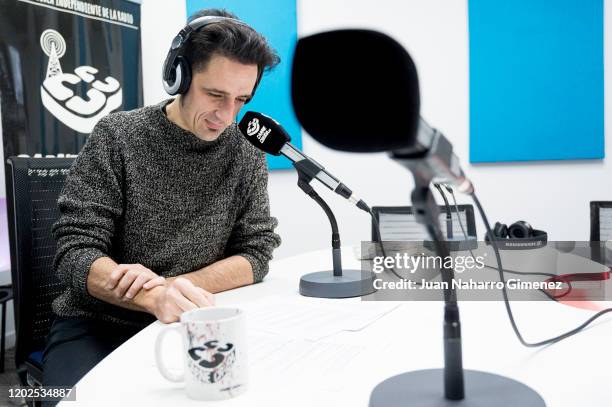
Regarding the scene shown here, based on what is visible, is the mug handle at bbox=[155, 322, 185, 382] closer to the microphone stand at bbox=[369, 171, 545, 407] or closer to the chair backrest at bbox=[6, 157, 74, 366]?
the microphone stand at bbox=[369, 171, 545, 407]

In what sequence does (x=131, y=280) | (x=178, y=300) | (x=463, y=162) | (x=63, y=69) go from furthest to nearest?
(x=463, y=162), (x=63, y=69), (x=131, y=280), (x=178, y=300)

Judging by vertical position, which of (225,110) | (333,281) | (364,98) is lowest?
(333,281)

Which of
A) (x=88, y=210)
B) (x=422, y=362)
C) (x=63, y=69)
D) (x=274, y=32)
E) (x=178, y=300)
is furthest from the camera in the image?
(x=274, y=32)

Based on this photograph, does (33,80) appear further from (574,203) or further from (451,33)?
(574,203)

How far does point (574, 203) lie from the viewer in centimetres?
258

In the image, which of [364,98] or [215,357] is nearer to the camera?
[364,98]

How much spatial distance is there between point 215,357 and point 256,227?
0.75 m

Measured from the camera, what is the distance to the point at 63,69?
2457 millimetres

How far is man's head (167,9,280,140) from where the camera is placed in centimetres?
117

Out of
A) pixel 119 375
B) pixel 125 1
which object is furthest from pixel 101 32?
pixel 119 375

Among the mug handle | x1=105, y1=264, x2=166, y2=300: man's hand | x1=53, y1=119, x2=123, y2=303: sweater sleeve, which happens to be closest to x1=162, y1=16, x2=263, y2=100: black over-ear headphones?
x1=53, y1=119, x2=123, y2=303: sweater sleeve

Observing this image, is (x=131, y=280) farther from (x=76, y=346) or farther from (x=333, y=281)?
(x=333, y=281)

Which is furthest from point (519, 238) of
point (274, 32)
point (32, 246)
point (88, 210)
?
point (274, 32)

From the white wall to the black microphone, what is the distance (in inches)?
82.9
